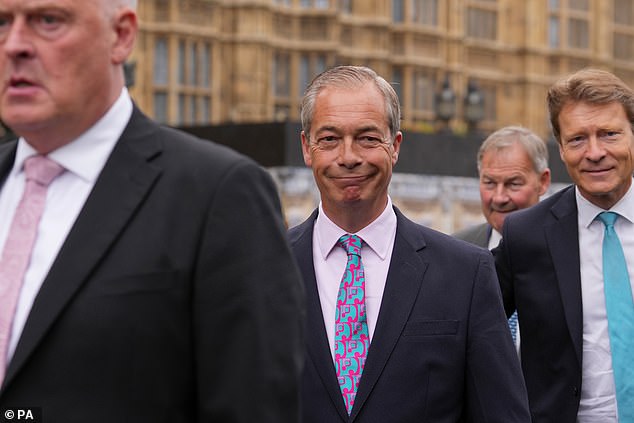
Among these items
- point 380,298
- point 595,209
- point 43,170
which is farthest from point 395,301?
point 43,170

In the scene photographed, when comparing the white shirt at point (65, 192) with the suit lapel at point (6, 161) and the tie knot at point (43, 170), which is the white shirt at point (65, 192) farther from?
the suit lapel at point (6, 161)

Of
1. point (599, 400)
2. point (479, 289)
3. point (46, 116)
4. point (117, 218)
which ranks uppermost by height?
point (46, 116)

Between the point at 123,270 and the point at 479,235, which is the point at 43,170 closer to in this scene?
the point at 123,270

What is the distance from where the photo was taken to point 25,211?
→ 2.57 metres

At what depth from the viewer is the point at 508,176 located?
637 cm

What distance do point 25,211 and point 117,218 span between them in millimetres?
174

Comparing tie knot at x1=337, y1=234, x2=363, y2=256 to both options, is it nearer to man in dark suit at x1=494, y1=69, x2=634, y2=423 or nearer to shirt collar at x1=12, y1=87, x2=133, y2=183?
man in dark suit at x1=494, y1=69, x2=634, y2=423

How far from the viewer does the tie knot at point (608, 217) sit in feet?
15.4

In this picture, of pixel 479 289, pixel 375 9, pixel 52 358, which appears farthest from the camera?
pixel 375 9

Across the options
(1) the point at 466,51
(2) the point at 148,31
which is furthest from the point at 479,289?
(1) the point at 466,51

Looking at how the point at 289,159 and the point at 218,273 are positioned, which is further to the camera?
the point at 289,159

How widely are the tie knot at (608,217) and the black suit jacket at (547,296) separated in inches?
3.4

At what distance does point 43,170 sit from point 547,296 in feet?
7.77

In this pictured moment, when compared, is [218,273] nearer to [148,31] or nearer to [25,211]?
[25,211]
